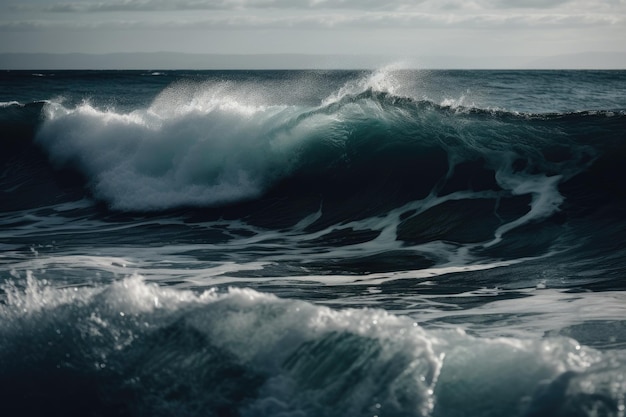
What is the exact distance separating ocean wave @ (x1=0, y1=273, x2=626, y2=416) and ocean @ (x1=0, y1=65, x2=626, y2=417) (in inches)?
0.5

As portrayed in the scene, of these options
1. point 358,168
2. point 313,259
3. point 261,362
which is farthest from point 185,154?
point 261,362

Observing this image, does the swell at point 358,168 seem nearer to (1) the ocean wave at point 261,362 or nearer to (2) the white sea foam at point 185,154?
(2) the white sea foam at point 185,154

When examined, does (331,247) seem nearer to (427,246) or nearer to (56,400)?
(427,246)

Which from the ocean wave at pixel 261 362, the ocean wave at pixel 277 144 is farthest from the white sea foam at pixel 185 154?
the ocean wave at pixel 261 362

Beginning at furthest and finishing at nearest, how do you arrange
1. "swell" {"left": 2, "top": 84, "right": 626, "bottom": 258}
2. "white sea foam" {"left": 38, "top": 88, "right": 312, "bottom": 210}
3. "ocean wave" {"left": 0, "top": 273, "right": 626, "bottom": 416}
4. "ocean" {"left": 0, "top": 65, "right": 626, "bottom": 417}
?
1. "white sea foam" {"left": 38, "top": 88, "right": 312, "bottom": 210}
2. "swell" {"left": 2, "top": 84, "right": 626, "bottom": 258}
3. "ocean" {"left": 0, "top": 65, "right": 626, "bottom": 417}
4. "ocean wave" {"left": 0, "top": 273, "right": 626, "bottom": 416}

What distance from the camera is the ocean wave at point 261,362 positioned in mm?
4008

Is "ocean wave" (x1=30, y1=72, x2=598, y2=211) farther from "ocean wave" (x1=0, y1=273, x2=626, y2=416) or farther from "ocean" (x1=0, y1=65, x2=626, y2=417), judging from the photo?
"ocean wave" (x1=0, y1=273, x2=626, y2=416)

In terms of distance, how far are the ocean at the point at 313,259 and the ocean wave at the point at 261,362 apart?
13 mm

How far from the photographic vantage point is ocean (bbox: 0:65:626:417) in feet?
14.1

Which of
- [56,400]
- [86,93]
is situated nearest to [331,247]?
[56,400]

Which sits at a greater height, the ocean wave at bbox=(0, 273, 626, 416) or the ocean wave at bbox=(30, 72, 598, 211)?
the ocean wave at bbox=(30, 72, 598, 211)

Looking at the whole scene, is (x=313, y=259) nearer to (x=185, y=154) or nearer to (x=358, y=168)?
(x=358, y=168)

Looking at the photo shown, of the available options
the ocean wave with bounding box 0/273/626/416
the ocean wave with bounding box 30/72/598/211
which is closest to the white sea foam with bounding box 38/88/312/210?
the ocean wave with bounding box 30/72/598/211

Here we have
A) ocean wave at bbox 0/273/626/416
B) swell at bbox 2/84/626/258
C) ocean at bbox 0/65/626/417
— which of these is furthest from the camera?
swell at bbox 2/84/626/258
